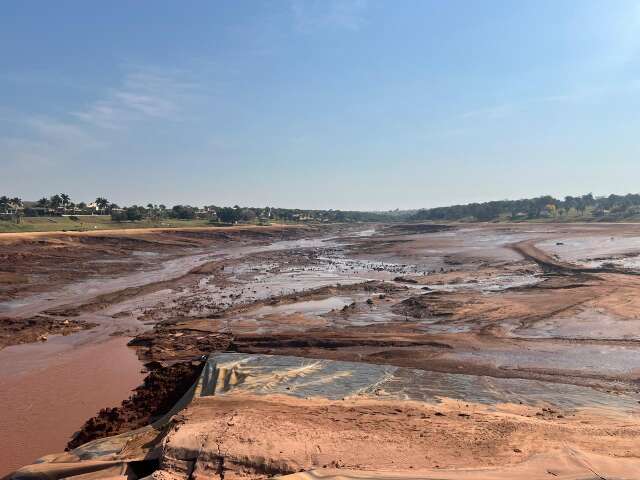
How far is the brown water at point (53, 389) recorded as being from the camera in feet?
32.3

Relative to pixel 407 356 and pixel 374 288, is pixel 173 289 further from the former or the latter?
pixel 407 356

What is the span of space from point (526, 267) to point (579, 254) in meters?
10.3

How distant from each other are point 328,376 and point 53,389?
816 cm

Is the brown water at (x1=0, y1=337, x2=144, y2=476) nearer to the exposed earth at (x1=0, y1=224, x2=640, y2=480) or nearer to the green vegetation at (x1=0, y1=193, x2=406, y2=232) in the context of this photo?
the exposed earth at (x1=0, y1=224, x2=640, y2=480)

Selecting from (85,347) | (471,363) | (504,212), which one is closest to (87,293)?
(85,347)

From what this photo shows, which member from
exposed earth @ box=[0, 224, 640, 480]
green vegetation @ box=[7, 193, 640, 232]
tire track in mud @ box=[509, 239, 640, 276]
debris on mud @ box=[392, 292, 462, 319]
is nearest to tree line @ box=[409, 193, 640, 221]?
green vegetation @ box=[7, 193, 640, 232]

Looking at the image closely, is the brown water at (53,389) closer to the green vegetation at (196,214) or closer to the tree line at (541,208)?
the green vegetation at (196,214)

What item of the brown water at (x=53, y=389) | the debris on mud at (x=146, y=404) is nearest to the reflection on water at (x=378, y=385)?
the debris on mud at (x=146, y=404)

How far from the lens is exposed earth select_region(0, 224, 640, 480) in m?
6.98

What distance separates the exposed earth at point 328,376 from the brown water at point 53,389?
2.7 inches

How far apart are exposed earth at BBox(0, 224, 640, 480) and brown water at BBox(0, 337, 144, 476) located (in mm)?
68

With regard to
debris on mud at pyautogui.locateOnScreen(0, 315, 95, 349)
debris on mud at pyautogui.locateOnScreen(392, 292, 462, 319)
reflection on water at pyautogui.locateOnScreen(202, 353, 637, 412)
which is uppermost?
reflection on water at pyautogui.locateOnScreen(202, 353, 637, 412)

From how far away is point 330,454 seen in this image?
22.6 ft

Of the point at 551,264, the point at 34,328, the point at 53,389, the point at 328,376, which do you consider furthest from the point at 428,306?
the point at 551,264
